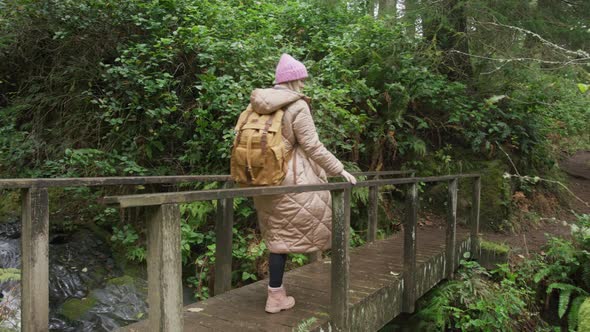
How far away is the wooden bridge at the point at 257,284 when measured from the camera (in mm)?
2094

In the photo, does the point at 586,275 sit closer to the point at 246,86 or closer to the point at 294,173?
the point at 294,173

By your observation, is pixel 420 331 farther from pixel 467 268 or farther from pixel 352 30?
pixel 352 30

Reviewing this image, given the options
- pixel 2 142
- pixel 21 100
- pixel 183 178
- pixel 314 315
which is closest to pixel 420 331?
pixel 314 315

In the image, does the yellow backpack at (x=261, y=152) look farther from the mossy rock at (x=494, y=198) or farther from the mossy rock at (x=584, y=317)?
the mossy rock at (x=494, y=198)

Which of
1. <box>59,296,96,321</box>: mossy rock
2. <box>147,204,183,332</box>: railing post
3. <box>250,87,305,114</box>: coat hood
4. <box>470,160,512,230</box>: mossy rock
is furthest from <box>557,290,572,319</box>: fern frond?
<box>59,296,96,321</box>: mossy rock

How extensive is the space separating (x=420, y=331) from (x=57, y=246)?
215 inches

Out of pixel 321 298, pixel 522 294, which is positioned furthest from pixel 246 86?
pixel 522 294

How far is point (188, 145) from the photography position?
6.93 meters

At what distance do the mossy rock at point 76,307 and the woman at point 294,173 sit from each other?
3348 millimetres

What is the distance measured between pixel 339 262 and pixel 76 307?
3.93 m

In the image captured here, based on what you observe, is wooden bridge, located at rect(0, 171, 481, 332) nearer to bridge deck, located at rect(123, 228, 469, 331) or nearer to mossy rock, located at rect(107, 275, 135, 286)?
bridge deck, located at rect(123, 228, 469, 331)

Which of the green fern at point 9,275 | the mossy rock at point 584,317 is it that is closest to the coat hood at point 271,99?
the green fern at point 9,275

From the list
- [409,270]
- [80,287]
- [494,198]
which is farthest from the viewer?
[494,198]

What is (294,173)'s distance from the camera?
322cm
